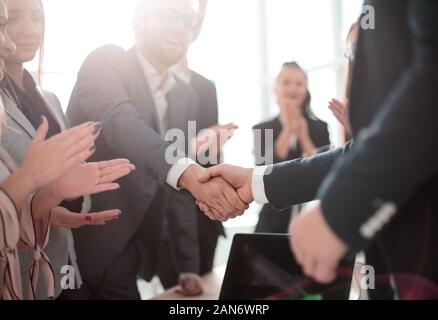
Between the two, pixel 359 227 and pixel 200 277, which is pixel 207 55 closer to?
pixel 200 277

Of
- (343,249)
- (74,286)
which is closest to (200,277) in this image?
(74,286)

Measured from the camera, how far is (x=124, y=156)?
72.1 inches

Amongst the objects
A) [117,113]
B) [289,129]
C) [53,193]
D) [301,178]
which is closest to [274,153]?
[289,129]

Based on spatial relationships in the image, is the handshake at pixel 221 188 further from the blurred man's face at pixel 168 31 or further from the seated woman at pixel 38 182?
the blurred man's face at pixel 168 31

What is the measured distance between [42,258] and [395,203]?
1.31 metres

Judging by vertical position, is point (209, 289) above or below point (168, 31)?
below

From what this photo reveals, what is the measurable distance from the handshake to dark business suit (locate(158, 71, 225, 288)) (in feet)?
0.38

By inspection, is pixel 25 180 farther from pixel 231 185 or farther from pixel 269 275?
pixel 269 275

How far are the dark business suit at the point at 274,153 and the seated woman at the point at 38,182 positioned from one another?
480mm

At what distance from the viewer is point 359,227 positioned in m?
0.83

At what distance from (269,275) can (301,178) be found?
0.30m

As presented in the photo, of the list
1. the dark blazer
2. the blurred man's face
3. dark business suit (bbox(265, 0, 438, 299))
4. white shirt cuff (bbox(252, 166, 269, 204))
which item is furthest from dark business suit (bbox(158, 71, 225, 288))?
dark business suit (bbox(265, 0, 438, 299))

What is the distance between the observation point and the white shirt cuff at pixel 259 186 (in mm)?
1601

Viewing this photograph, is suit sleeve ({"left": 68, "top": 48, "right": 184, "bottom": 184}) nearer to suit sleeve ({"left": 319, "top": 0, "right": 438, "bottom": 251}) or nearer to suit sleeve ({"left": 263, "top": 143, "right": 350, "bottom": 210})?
suit sleeve ({"left": 263, "top": 143, "right": 350, "bottom": 210})
